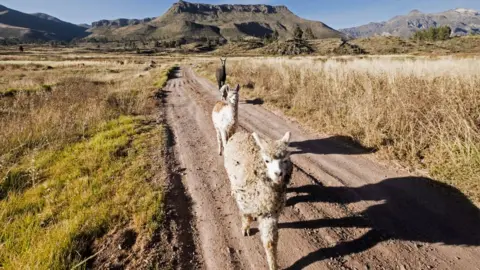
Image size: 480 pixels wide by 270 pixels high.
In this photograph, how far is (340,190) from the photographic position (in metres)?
6.36

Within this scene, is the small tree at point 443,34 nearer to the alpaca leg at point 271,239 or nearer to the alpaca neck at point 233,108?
the alpaca neck at point 233,108

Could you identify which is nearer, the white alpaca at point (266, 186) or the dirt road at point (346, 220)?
the white alpaca at point (266, 186)

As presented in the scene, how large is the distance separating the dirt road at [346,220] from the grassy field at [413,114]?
79cm

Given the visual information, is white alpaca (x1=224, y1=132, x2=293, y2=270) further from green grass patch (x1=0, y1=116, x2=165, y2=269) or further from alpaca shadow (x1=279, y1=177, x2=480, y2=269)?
green grass patch (x1=0, y1=116, x2=165, y2=269)

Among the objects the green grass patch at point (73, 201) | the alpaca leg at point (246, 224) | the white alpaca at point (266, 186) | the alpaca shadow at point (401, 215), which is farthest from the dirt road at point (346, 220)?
the green grass patch at point (73, 201)

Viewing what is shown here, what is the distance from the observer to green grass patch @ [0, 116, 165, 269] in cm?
416

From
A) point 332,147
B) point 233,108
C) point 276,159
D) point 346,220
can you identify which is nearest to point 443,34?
point 332,147

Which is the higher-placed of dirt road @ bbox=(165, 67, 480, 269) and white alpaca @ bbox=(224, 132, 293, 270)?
white alpaca @ bbox=(224, 132, 293, 270)

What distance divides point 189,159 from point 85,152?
3.34 m

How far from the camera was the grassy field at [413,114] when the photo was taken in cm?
661

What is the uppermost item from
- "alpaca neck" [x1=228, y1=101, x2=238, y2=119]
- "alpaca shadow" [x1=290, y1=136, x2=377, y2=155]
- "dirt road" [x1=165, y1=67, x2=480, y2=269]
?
"alpaca neck" [x1=228, y1=101, x2=238, y2=119]

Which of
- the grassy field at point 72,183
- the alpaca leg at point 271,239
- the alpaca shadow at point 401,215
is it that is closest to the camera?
the alpaca leg at point 271,239

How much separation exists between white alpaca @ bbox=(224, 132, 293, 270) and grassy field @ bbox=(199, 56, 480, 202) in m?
4.45

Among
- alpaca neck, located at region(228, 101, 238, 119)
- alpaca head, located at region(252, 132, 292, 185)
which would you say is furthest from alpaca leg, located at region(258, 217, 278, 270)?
alpaca neck, located at region(228, 101, 238, 119)
